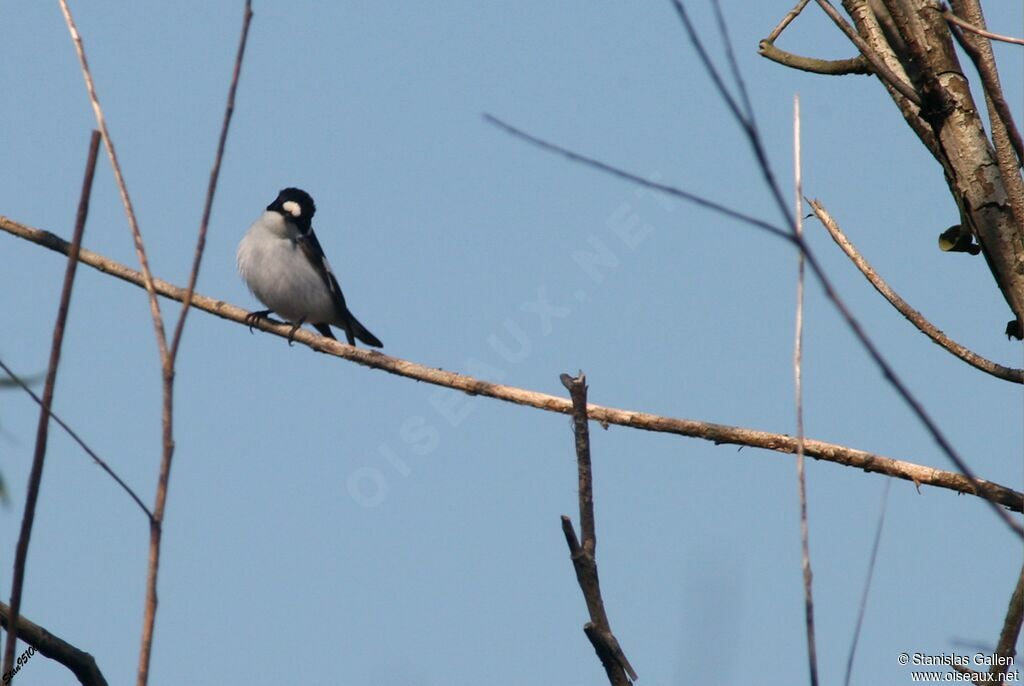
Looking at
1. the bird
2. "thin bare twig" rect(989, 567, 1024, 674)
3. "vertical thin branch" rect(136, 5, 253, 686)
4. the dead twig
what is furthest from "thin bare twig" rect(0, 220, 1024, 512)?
the bird

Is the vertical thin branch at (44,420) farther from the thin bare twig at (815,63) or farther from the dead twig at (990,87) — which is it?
the thin bare twig at (815,63)

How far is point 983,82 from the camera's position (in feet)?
6.77

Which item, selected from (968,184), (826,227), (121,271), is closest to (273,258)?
(121,271)

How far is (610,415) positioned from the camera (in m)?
3.68

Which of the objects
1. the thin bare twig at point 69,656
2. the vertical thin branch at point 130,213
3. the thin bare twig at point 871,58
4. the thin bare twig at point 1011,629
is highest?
the thin bare twig at point 871,58

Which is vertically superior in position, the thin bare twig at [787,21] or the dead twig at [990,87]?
the thin bare twig at [787,21]

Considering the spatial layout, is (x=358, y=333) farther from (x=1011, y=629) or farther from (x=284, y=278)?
(x=1011, y=629)

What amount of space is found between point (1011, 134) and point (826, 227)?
1.44m

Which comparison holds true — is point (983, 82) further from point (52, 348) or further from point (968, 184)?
point (52, 348)

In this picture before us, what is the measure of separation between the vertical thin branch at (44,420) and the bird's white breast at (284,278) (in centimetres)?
766

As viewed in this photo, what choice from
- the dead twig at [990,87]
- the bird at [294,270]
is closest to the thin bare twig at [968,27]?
the dead twig at [990,87]

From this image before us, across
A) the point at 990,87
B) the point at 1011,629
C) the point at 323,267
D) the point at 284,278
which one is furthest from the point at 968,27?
the point at 323,267

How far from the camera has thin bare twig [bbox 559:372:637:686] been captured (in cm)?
172

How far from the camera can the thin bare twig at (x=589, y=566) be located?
1721 mm
